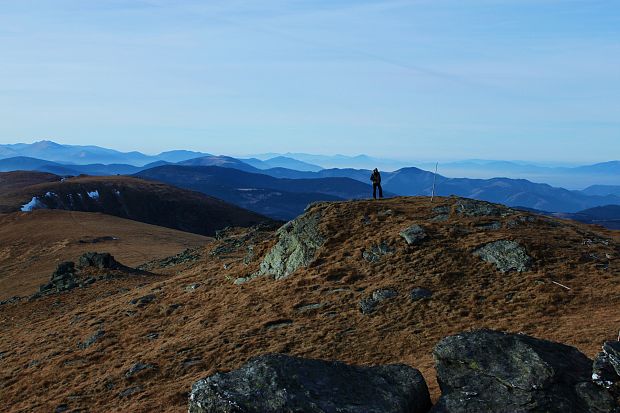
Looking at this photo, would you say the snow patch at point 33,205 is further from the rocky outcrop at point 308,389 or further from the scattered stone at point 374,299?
the rocky outcrop at point 308,389

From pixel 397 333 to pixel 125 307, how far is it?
19.1 meters

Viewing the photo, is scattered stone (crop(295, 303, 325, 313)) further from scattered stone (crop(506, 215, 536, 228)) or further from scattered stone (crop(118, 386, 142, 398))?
scattered stone (crop(506, 215, 536, 228))

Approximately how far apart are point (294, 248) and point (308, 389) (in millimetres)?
20918

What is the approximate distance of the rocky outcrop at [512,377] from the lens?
12.3 m

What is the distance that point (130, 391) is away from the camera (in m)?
22.8

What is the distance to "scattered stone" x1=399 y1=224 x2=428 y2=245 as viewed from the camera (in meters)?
30.5

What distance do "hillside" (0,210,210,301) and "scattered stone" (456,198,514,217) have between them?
145 feet

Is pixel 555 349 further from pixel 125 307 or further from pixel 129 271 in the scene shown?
pixel 129 271

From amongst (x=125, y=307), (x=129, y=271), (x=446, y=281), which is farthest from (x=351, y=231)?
(x=129, y=271)

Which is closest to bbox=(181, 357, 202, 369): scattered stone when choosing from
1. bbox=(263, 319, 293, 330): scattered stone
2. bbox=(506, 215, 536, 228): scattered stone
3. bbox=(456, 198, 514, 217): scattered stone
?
bbox=(263, 319, 293, 330): scattered stone

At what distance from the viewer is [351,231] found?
33.3 m

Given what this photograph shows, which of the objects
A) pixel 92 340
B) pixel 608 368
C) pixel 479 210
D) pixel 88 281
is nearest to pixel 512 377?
pixel 608 368

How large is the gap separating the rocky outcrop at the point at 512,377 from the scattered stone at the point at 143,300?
24501mm

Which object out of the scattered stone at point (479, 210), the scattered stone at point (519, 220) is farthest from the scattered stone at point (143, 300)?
the scattered stone at point (519, 220)
